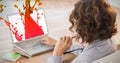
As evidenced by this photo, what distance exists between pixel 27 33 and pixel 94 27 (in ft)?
1.88

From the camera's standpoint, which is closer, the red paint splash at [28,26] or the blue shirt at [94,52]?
the blue shirt at [94,52]

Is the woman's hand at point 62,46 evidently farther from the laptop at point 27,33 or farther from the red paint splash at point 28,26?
the red paint splash at point 28,26

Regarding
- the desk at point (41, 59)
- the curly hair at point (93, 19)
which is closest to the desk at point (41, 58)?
the desk at point (41, 59)

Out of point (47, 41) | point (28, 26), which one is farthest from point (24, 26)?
point (47, 41)

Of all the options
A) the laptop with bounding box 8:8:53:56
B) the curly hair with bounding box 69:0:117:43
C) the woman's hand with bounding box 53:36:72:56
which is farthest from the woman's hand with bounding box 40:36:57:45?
the curly hair with bounding box 69:0:117:43

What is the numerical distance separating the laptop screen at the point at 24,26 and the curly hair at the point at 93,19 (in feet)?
1.40

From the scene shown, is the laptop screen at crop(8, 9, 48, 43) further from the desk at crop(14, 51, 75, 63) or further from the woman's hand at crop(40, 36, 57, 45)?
the desk at crop(14, 51, 75, 63)

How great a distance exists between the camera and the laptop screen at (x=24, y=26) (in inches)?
69.1

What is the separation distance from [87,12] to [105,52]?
28cm

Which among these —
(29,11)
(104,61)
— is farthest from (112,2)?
(104,61)

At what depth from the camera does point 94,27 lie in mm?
1426

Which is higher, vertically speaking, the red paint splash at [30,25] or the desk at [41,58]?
the red paint splash at [30,25]

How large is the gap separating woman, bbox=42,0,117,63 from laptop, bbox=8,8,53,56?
0.27 metres

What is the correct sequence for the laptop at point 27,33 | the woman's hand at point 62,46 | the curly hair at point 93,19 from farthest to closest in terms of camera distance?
the laptop at point 27,33, the woman's hand at point 62,46, the curly hair at point 93,19
